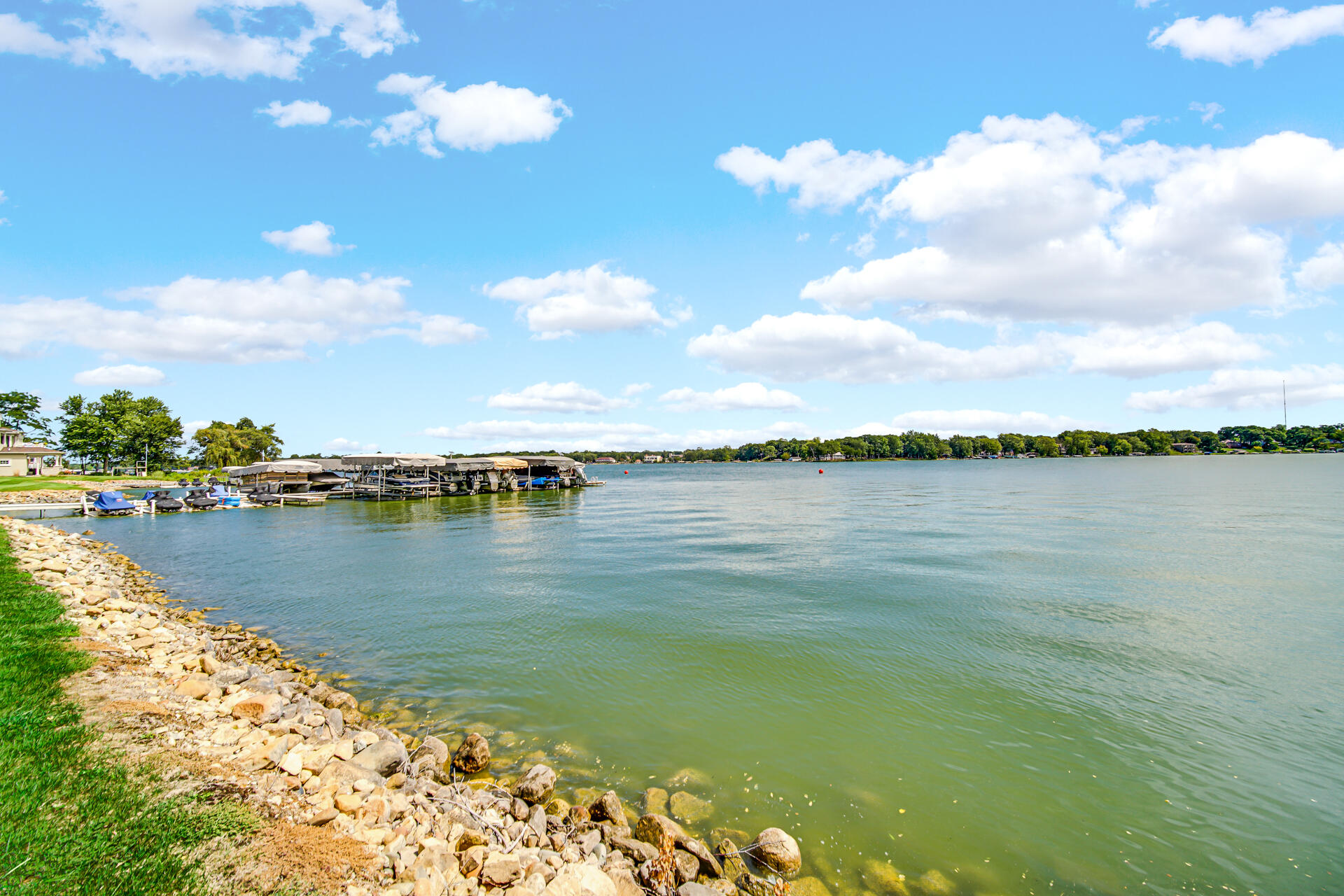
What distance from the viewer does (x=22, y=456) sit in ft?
235

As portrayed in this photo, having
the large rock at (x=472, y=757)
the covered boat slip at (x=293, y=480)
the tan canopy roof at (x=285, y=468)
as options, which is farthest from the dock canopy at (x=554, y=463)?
the large rock at (x=472, y=757)

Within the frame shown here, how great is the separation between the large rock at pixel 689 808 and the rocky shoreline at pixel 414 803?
85 millimetres

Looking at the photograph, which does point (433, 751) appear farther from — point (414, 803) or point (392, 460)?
point (392, 460)

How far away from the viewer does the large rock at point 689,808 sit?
7105mm

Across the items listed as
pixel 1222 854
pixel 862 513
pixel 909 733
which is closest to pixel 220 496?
pixel 862 513

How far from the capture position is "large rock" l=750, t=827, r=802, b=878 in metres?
6.18

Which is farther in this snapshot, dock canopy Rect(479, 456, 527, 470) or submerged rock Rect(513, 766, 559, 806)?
dock canopy Rect(479, 456, 527, 470)

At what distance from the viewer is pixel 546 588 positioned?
65.5 feet

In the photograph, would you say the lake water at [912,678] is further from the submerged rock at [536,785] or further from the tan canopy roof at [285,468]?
A: the tan canopy roof at [285,468]

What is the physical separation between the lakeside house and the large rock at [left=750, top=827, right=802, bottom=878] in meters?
100

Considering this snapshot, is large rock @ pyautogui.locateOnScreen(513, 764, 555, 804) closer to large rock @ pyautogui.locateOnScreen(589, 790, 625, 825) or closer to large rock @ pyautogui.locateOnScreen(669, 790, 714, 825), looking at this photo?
large rock @ pyautogui.locateOnScreen(589, 790, 625, 825)

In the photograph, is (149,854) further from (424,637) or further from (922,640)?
(922,640)

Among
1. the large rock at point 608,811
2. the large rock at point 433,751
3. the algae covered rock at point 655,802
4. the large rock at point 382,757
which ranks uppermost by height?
the large rock at point 382,757

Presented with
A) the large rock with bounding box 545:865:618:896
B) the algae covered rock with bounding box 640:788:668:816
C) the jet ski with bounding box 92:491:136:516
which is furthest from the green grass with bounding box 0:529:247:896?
the jet ski with bounding box 92:491:136:516
